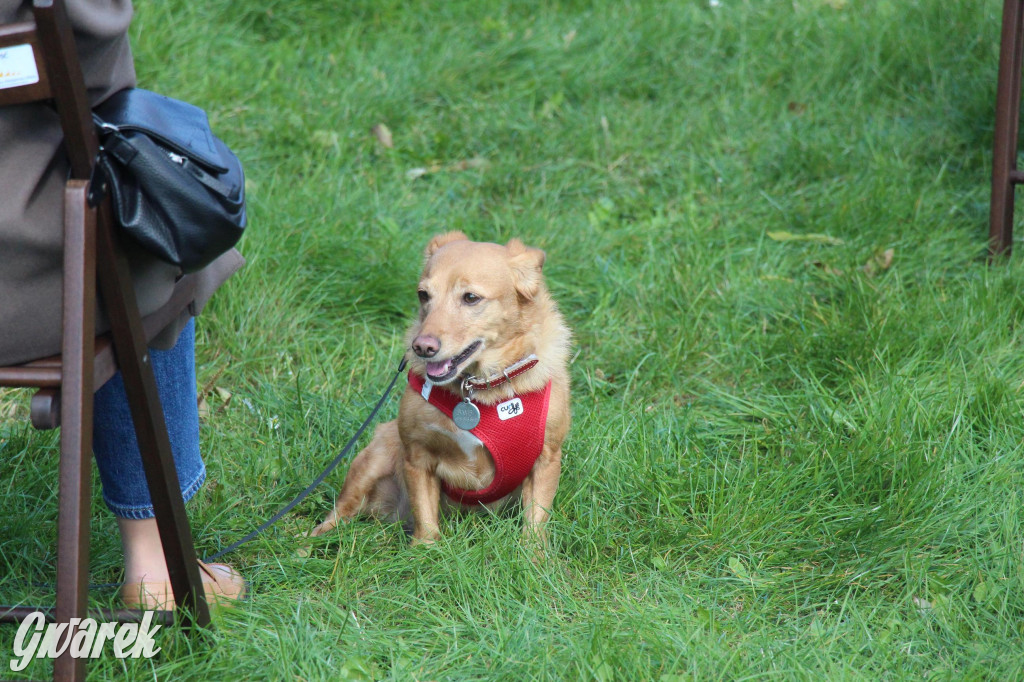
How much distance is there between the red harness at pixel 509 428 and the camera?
2570 millimetres

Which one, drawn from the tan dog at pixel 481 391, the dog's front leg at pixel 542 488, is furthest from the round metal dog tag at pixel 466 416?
the dog's front leg at pixel 542 488

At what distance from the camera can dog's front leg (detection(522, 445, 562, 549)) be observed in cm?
263

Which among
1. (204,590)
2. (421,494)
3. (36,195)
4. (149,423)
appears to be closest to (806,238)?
A: (421,494)

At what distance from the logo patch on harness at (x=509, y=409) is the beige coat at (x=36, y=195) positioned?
1180mm

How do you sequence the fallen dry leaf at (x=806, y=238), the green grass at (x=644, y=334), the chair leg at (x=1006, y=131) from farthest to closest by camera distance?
the fallen dry leaf at (x=806, y=238), the chair leg at (x=1006, y=131), the green grass at (x=644, y=334)

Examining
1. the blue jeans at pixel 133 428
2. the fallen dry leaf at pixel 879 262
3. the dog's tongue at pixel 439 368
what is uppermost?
the blue jeans at pixel 133 428

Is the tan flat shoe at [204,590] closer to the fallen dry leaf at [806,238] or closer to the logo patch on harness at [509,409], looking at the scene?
the logo patch on harness at [509,409]

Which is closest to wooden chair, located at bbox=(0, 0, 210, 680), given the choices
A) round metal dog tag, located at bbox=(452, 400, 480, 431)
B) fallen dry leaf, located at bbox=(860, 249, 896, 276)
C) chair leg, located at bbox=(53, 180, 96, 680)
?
chair leg, located at bbox=(53, 180, 96, 680)

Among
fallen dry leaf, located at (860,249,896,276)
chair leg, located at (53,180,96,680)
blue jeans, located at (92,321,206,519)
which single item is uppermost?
chair leg, located at (53,180,96,680)

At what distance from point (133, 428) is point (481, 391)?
3.01ft

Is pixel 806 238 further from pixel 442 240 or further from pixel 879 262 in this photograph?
pixel 442 240

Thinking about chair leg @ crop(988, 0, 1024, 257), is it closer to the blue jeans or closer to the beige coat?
the blue jeans

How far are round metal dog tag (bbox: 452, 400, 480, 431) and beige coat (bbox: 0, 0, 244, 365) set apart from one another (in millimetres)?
1088

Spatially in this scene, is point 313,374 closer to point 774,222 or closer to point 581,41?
point 774,222
